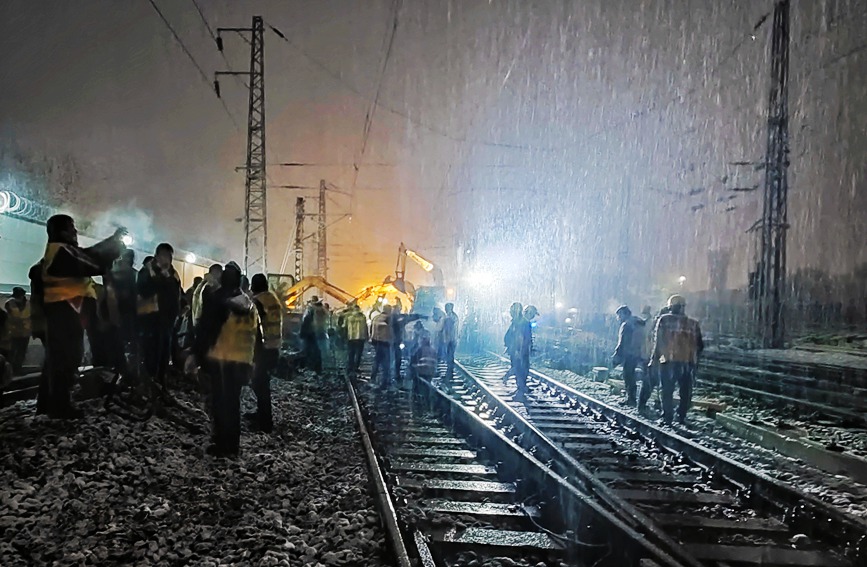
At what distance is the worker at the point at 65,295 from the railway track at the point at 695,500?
4718mm

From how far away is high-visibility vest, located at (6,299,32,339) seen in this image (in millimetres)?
10141

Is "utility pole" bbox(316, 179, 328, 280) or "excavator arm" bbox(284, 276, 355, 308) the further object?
"utility pole" bbox(316, 179, 328, 280)

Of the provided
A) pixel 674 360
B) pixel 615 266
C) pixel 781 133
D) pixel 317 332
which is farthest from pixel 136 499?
pixel 615 266

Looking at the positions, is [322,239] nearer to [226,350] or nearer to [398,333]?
[398,333]

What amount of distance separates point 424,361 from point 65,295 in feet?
25.4

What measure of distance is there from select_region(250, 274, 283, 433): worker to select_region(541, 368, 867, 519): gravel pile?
544 cm

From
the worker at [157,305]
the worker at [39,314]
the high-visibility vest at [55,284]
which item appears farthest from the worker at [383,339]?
the high-visibility vest at [55,284]

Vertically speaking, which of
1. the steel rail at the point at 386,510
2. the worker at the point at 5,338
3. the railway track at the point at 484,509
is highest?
the worker at the point at 5,338

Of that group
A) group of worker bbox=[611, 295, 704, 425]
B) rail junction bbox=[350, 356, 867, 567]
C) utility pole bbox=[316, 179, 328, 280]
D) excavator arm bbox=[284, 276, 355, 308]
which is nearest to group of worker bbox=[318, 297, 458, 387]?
rail junction bbox=[350, 356, 867, 567]

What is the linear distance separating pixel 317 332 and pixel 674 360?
8523 millimetres

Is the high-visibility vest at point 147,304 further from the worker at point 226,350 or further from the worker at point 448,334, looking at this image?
the worker at point 448,334

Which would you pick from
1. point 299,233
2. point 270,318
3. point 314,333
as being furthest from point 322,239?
point 270,318

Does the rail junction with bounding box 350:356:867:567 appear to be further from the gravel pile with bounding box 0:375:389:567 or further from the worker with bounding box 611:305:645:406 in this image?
the worker with bounding box 611:305:645:406

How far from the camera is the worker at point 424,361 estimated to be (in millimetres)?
12773
